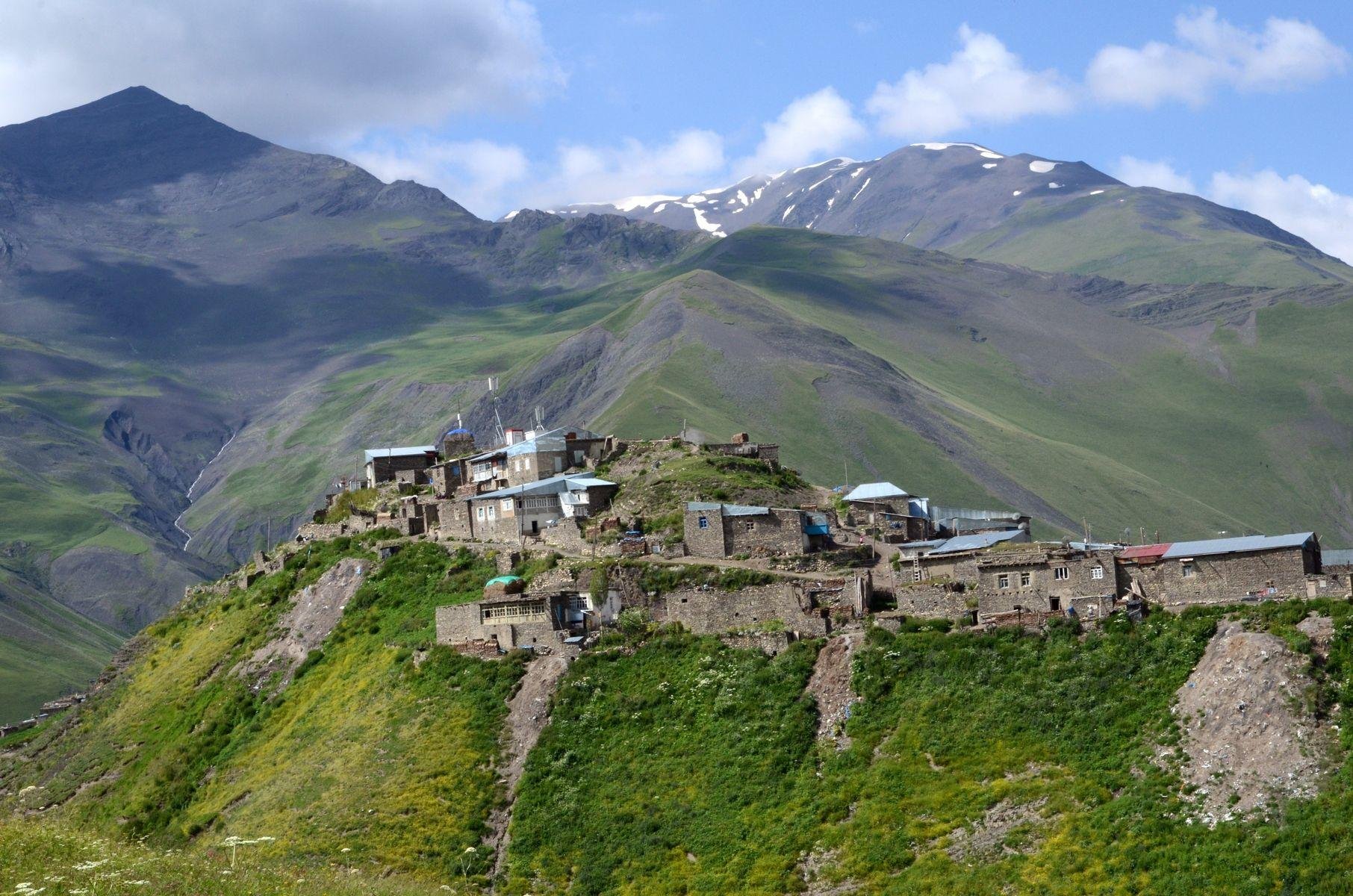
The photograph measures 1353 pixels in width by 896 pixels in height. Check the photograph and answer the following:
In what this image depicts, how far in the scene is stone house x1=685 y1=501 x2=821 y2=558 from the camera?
249 feet

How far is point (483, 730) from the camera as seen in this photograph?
64875 mm

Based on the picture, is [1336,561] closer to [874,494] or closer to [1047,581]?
[1047,581]

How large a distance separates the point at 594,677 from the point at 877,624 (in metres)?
11.8

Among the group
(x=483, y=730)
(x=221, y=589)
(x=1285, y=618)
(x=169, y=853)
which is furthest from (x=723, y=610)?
(x=221, y=589)

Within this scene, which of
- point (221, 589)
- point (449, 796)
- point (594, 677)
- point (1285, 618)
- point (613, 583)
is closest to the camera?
point (1285, 618)

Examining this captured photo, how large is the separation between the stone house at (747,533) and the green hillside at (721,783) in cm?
812

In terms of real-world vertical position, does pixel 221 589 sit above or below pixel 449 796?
above

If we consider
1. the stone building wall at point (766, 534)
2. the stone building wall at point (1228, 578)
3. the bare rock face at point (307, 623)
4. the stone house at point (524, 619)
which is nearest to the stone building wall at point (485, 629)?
the stone house at point (524, 619)

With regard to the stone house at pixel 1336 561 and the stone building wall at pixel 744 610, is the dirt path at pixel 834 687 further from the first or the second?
the stone house at pixel 1336 561

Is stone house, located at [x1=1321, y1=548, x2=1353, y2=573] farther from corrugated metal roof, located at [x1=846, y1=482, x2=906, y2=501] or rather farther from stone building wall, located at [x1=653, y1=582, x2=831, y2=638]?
corrugated metal roof, located at [x1=846, y1=482, x2=906, y2=501]

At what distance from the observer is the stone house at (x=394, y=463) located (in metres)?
111

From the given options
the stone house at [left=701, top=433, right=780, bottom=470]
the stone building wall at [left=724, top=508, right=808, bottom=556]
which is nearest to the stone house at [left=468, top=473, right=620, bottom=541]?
the stone house at [left=701, top=433, right=780, bottom=470]

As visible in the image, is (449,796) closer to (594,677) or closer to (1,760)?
(594,677)

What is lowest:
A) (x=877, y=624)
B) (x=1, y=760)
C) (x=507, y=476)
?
(x=1, y=760)
